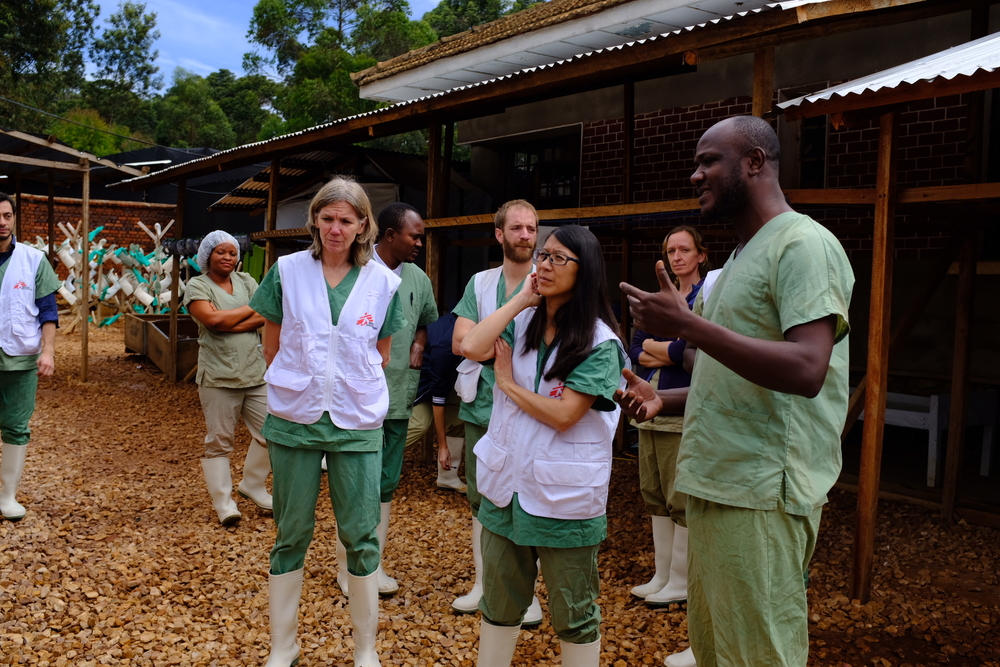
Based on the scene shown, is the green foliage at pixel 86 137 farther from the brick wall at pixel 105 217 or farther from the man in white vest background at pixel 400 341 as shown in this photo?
the man in white vest background at pixel 400 341

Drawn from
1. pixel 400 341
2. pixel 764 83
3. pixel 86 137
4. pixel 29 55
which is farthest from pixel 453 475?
pixel 29 55

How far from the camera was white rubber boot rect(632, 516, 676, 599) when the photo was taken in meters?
4.12

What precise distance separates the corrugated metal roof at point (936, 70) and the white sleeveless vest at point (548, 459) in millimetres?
2019

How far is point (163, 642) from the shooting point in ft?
11.8

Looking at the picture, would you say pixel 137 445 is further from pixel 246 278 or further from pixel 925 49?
pixel 925 49

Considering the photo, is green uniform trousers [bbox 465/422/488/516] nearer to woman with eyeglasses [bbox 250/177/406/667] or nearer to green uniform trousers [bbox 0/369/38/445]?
woman with eyeglasses [bbox 250/177/406/667]

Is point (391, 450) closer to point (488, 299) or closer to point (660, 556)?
point (488, 299)

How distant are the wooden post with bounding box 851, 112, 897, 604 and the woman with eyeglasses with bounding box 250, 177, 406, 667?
8.32ft

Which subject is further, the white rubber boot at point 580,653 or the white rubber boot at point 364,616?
the white rubber boot at point 364,616

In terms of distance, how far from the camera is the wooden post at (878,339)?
4090 millimetres

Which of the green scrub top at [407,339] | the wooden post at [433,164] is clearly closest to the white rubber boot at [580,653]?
the green scrub top at [407,339]

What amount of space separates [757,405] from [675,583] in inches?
96.7

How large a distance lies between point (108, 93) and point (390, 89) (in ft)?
120

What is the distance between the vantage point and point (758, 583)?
1.90 m
